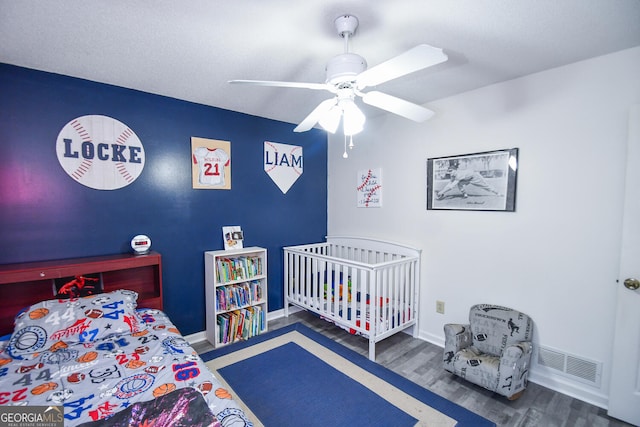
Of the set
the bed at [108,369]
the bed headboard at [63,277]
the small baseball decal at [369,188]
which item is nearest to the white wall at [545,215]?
the small baseball decal at [369,188]

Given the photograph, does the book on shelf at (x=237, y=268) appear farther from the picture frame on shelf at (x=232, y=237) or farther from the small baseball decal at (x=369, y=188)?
the small baseball decal at (x=369, y=188)

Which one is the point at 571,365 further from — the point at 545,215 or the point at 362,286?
the point at 362,286

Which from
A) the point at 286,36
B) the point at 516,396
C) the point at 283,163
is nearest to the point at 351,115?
the point at 286,36

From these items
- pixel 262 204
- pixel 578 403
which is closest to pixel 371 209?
pixel 262 204

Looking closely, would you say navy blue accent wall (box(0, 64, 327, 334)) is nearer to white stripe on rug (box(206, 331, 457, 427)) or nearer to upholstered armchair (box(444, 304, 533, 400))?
white stripe on rug (box(206, 331, 457, 427))

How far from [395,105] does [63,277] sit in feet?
8.78

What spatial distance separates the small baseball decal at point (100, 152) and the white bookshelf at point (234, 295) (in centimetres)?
107

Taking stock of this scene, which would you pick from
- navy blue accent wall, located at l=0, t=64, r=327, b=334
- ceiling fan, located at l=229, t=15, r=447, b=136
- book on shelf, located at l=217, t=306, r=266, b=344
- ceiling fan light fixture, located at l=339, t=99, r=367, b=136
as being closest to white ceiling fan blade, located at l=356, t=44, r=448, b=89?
ceiling fan, located at l=229, t=15, r=447, b=136

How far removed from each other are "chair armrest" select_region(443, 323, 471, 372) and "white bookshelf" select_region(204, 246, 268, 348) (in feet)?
5.96

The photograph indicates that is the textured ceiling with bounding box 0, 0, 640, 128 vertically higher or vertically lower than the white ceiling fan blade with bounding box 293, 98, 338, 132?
higher

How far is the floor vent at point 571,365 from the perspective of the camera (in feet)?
6.54

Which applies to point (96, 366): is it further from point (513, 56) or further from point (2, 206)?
point (513, 56)

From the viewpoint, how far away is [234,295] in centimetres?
290

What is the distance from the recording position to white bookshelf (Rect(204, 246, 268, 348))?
2.81 meters
